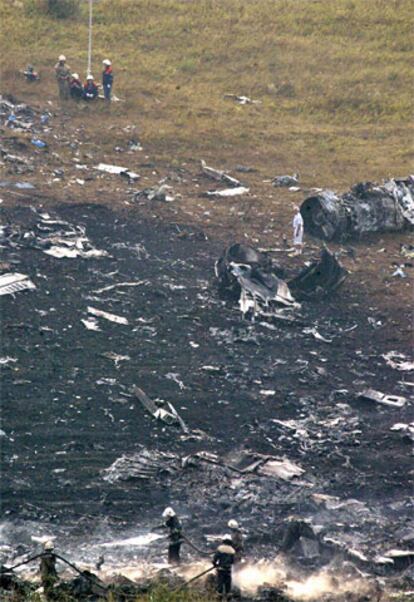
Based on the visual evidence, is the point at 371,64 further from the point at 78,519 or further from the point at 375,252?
the point at 78,519

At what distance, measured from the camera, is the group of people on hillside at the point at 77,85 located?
27.8 m

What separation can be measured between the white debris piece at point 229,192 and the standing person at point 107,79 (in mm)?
6379

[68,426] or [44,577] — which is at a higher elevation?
[44,577]

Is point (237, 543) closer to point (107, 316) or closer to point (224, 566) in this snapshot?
point (224, 566)

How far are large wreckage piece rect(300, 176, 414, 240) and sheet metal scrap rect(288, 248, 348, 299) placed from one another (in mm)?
2883

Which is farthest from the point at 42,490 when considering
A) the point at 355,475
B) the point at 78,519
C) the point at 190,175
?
the point at 190,175

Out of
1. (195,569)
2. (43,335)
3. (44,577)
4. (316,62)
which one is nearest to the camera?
(44,577)

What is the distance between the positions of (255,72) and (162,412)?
20863 millimetres

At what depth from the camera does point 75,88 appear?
2797 cm

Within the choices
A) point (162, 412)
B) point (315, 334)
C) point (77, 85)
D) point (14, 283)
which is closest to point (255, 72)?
point (77, 85)

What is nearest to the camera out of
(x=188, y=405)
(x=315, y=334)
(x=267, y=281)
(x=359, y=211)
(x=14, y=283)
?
(x=188, y=405)

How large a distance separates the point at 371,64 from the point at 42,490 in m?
24.6

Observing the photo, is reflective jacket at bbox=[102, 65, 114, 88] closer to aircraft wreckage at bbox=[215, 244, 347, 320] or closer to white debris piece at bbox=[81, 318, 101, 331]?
aircraft wreckage at bbox=[215, 244, 347, 320]

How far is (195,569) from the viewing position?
9891 mm
